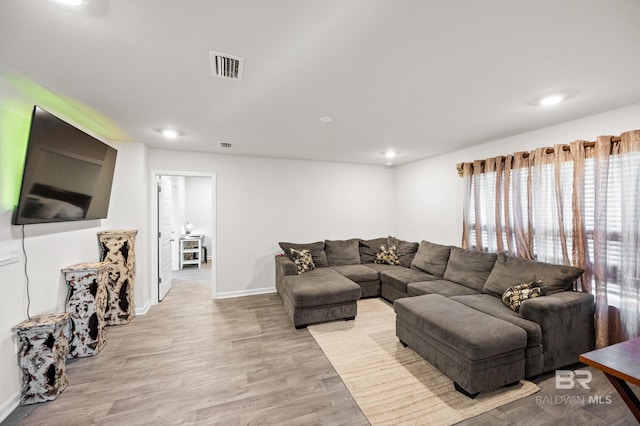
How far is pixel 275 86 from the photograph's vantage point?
82.0 inches

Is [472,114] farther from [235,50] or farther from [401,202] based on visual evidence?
[401,202]

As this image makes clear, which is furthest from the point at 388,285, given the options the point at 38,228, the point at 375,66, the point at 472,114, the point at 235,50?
the point at 38,228

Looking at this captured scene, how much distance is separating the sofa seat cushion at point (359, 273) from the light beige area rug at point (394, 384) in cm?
111

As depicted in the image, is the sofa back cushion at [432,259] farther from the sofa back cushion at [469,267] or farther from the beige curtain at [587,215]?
the beige curtain at [587,215]

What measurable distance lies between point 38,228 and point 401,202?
546cm

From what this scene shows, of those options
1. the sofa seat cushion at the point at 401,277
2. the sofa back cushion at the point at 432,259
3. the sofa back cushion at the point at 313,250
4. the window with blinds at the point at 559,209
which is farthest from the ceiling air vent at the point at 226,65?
the sofa back cushion at the point at 432,259

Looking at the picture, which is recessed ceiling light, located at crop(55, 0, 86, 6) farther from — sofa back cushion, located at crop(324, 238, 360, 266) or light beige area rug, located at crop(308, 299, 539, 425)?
sofa back cushion, located at crop(324, 238, 360, 266)

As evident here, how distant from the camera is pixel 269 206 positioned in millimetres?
4832

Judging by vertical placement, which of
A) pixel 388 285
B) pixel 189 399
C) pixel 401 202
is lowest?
pixel 189 399

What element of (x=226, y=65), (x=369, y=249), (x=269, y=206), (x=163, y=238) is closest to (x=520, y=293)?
(x=369, y=249)

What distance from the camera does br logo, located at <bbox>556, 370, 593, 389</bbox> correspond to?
7.21ft

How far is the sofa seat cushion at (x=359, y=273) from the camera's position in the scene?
4.28 m

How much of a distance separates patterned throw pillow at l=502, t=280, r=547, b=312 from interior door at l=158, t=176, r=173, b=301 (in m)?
4.92

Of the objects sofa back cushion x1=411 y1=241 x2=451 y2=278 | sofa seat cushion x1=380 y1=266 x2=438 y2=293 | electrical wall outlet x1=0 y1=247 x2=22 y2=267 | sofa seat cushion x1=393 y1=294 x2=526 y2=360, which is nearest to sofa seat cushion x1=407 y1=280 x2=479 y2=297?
sofa seat cushion x1=380 y1=266 x2=438 y2=293
